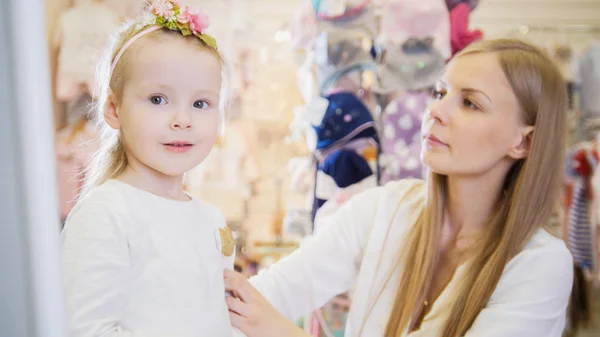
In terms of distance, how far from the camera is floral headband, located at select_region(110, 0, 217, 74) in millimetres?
585

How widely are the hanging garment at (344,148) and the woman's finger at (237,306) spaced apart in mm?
934

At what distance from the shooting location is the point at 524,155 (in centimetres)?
89

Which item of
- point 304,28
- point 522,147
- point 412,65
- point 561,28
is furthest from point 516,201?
point 561,28

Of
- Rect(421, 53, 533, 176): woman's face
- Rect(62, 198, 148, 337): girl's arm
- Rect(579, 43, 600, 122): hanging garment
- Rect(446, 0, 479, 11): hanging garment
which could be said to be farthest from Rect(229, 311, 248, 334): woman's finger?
Rect(579, 43, 600, 122): hanging garment

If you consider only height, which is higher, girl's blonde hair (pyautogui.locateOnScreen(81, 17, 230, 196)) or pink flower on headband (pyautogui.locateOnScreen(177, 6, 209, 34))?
pink flower on headband (pyautogui.locateOnScreen(177, 6, 209, 34))

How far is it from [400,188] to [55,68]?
4.13ft

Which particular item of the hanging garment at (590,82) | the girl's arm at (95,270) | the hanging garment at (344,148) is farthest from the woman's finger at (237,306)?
the hanging garment at (590,82)

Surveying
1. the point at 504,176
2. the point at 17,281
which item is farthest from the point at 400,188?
the point at 17,281

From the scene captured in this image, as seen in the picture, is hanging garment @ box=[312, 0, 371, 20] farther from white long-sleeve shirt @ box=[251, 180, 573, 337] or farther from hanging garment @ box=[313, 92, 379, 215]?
white long-sleeve shirt @ box=[251, 180, 573, 337]

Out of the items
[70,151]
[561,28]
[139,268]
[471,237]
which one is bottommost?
[70,151]

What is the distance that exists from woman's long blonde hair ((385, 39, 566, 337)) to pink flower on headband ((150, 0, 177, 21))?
493mm

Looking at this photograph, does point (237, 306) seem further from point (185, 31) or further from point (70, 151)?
point (70, 151)

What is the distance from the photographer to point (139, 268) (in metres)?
0.54

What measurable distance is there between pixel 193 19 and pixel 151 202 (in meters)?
0.20
